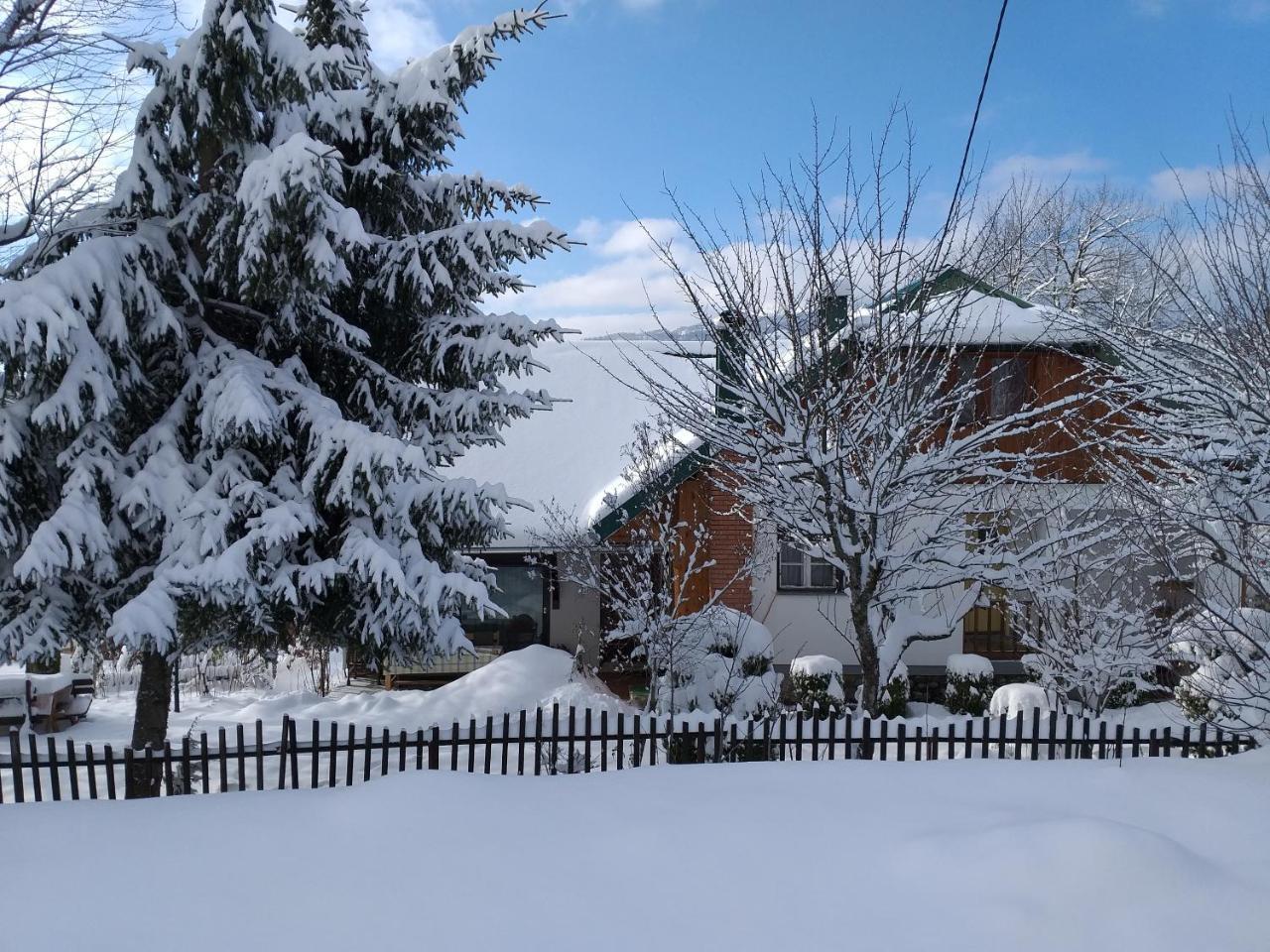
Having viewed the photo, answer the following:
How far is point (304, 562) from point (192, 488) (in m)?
1.15

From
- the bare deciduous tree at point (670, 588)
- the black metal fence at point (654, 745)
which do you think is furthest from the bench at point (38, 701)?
the bare deciduous tree at point (670, 588)

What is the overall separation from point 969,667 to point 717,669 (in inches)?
180

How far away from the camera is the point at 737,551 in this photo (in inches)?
499

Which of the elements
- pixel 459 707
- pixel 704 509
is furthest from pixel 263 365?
pixel 704 509

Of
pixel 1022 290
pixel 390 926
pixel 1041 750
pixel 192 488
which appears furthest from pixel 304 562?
pixel 1022 290

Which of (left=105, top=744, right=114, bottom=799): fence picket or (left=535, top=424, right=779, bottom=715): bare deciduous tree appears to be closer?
(left=105, top=744, right=114, bottom=799): fence picket

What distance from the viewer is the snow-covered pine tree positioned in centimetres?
638

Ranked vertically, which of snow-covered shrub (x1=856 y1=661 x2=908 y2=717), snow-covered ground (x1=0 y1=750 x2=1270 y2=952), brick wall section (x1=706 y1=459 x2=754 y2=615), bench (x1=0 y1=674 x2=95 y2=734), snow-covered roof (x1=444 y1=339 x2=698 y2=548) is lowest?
bench (x1=0 y1=674 x2=95 y2=734)

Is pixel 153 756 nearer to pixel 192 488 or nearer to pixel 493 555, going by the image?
pixel 192 488

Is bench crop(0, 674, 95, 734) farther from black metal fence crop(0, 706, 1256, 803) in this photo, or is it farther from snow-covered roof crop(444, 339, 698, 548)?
snow-covered roof crop(444, 339, 698, 548)

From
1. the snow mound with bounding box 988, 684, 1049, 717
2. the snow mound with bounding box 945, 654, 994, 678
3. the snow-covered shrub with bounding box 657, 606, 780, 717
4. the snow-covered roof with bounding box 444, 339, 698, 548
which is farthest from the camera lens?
the snow-covered roof with bounding box 444, 339, 698, 548

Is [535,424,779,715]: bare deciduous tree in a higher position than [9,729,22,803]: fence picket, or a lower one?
higher

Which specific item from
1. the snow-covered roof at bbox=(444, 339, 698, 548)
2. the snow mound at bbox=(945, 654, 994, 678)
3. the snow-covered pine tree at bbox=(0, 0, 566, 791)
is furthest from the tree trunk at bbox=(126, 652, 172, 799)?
the snow mound at bbox=(945, 654, 994, 678)

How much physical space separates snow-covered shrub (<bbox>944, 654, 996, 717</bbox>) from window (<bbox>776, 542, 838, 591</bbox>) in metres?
2.37
